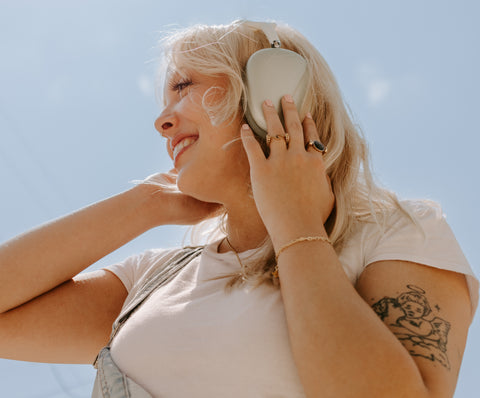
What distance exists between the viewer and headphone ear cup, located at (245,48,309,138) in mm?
Answer: 1336

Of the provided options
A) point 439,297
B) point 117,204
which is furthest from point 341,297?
point 117,204

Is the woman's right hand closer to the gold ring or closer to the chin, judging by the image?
the chin

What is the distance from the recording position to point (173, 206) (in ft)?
5.84

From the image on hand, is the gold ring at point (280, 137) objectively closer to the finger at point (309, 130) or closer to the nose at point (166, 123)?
the finger at point (309, 130)

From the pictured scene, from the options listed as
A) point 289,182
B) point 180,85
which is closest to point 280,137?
point 289,182

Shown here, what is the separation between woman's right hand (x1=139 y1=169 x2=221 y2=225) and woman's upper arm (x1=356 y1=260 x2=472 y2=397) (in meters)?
0.79

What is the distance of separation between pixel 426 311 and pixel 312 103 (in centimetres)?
69

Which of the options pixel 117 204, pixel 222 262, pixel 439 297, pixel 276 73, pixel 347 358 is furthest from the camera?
pixel 117 204

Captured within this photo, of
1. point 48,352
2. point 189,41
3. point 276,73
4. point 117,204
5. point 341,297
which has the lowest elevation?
point 48,352

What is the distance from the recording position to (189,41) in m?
1.56

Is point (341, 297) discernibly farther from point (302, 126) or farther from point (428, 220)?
point (302, 126)

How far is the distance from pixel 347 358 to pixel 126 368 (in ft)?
2.05

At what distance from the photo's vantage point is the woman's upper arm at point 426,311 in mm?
969

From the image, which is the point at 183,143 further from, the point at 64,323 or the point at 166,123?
the point at 64,323
